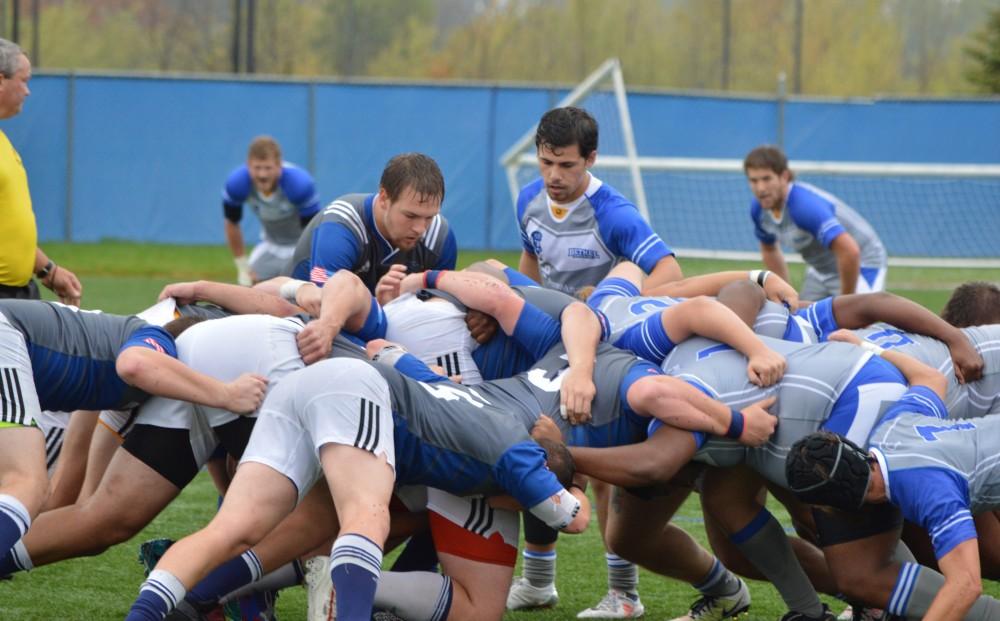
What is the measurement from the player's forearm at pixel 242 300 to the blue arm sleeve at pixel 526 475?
143cm

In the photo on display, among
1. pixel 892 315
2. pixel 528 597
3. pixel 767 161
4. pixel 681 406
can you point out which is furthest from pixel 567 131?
pixel 767 161

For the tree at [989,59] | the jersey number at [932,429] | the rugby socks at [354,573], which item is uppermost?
the tree at [989,59]

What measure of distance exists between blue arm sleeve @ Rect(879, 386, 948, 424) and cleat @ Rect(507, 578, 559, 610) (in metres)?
1.60

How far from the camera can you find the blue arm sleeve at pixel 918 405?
168 inches

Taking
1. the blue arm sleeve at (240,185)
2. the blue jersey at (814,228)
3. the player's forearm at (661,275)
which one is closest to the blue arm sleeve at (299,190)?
the blue arm sleeve at (240,185)

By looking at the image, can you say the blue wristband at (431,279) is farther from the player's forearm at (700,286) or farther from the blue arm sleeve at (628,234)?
the blue arm sleeve at (628,234)

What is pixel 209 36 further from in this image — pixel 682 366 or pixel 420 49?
pixel 682 366

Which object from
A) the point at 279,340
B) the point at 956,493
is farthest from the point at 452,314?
the point at 956,493

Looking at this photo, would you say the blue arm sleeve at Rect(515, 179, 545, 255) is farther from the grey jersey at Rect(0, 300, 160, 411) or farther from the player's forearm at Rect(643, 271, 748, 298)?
the grey jersey at Rect(0, 300, 160, 411)

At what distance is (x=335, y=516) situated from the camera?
429 centimetres

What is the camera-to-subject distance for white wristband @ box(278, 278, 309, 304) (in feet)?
16.9

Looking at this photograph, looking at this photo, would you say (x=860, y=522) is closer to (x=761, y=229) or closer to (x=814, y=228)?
(x=814, y=228)

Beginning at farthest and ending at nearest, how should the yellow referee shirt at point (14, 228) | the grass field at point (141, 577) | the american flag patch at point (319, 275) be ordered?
the yellow referee shirt at point (14, 228), the american flag patch at point (319, 275), the grass field at point (141, 577)

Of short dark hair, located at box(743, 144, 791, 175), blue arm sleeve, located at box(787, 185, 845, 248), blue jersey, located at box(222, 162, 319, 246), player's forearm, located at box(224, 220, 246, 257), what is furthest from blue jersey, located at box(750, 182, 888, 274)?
player's forearm, located at box(224, 220, 246, 257)
